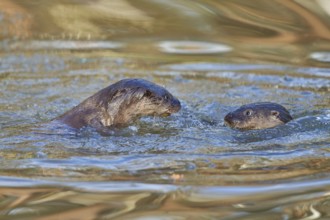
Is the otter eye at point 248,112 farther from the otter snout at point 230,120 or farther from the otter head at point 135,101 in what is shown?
the otter head at point 135,101

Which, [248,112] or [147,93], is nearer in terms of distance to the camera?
[248,112]

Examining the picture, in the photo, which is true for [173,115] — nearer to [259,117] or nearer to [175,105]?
[175,105]

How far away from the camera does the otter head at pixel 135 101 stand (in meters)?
6.20

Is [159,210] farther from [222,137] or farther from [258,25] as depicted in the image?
[258,25]

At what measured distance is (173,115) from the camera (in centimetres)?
643

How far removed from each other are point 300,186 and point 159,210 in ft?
2.56

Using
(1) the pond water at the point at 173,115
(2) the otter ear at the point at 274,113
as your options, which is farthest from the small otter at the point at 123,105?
(2) the otter ear at the point at 274,113

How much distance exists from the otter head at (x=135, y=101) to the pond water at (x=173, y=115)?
0.34 feet

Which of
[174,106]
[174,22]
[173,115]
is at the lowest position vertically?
[173,115]

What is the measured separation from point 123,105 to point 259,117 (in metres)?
1.01

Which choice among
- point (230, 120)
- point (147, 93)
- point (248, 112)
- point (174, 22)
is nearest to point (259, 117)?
point (248, 112)

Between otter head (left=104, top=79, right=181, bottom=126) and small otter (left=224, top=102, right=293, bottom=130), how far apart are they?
47 cm

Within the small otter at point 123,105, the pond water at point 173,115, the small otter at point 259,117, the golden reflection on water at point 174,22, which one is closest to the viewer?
the pond water at point 173,115

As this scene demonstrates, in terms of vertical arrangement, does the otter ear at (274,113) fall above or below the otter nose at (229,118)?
above
